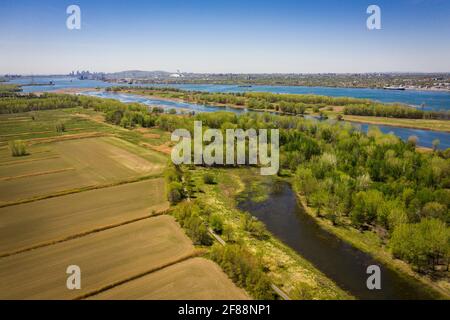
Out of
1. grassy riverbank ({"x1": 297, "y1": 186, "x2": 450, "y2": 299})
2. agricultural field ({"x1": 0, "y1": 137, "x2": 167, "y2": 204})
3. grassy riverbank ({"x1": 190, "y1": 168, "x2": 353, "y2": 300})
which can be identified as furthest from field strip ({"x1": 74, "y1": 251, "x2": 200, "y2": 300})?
agricultural field ({"x1": 0, "y1": 137, "x2": 167, "y2": 204})

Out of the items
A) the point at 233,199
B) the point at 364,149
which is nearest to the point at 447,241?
the point at 233,199

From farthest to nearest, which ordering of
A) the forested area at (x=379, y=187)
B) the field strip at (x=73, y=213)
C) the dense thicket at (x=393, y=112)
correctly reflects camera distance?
1. the dense thicket at (x=393, y=112)
2. the field strip at (x=73, y=213)
3. the forested area at (x=379, y=187)

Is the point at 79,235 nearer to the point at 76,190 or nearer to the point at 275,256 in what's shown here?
the point at 76,190

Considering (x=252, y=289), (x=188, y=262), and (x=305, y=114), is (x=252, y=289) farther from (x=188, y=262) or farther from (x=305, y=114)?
(x=305, y=114)

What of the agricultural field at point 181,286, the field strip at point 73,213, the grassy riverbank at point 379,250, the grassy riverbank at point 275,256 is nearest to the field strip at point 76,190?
the field strip at point 73,213

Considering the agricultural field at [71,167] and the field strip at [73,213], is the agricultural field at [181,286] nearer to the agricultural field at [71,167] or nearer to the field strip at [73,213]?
the field strip at [73,213]

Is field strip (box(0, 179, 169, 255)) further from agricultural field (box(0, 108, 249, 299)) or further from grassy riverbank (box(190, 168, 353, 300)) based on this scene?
grassy riverbank (box(190, 168, 353, 300))

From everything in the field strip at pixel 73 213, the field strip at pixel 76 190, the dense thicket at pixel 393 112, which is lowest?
the field strip at pixel 73 213

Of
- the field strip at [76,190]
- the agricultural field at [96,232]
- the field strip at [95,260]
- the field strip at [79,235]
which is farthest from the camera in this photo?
the field strip at [76,190]
